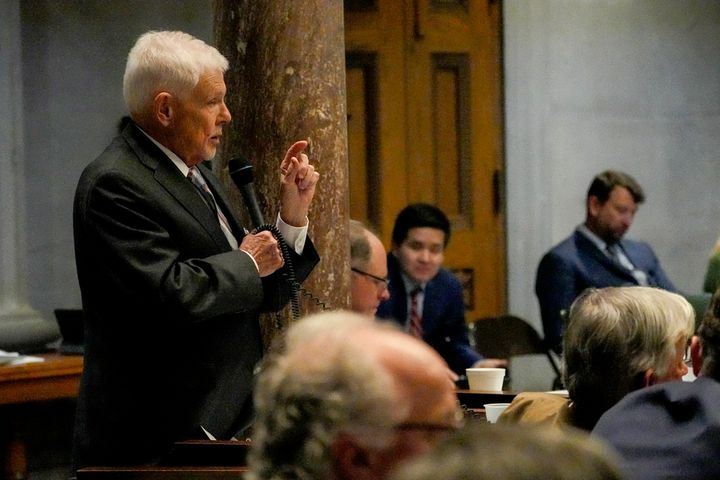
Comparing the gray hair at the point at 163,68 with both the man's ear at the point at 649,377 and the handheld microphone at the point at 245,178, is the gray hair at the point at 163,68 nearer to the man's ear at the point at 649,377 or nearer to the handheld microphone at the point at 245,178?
the handheld microphone at the point at 245,178

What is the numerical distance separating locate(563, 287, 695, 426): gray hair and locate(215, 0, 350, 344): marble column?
1.14 meters

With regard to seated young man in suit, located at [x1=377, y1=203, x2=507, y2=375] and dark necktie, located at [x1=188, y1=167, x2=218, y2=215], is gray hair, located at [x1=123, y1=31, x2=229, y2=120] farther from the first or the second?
seated young man in suit, located at [x1=377, y1=203, x2=507, y2=375]

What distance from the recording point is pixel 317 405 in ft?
4.60

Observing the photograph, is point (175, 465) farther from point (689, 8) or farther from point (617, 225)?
point (689, 8)

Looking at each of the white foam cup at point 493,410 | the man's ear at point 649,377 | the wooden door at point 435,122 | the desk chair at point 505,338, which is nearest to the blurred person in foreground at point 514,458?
the man's ear at point 649,377

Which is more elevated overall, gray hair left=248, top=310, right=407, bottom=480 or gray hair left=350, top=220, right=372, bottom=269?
gray hair left=248, top=310, right=407, bottom=480

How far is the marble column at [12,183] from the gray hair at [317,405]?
4.11m

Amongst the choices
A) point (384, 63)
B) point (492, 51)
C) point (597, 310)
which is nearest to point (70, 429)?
point (384, 63)

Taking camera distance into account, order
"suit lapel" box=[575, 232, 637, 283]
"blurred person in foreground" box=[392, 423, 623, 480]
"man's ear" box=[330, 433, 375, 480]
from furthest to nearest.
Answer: "suit lapel" box=[575, 232, 637, 283] → "man's ear" box=[330, 433, 375, 480] → "blurred person in foreground" box=[392, 423, 623, 480]

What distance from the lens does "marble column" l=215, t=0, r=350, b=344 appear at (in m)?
3.51

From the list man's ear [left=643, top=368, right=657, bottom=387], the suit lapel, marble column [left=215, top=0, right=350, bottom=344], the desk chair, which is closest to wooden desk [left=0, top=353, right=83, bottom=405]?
marble column [left=215, top=0, right=350, bottom=344]

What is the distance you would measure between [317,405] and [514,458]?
0.40m

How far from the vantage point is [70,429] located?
5.64 meters

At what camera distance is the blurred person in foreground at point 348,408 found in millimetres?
1390
